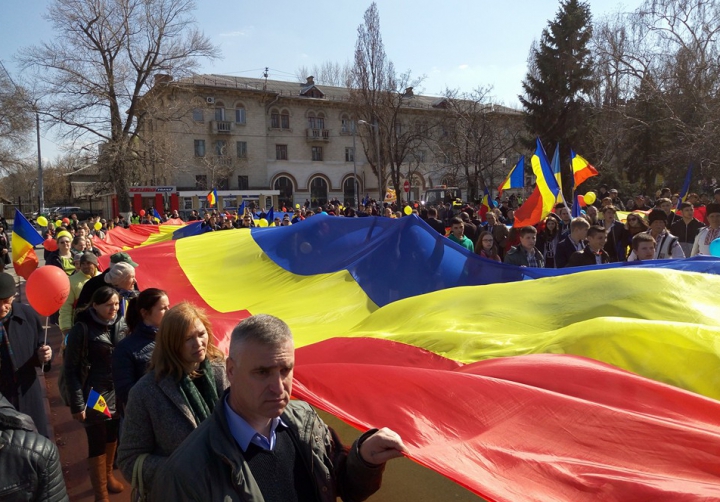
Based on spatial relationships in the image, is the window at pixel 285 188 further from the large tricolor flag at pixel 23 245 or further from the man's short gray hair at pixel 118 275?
the man's short gray hair at pixel 118 275

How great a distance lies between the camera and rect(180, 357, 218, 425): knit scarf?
2.77m

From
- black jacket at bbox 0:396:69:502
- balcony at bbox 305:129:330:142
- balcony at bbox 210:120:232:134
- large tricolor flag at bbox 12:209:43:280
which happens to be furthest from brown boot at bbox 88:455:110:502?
balcony at bbox 305:129:330:142

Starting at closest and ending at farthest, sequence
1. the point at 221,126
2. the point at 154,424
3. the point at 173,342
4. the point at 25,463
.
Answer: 1. the point at 25,463
2. the point at 154,424
3. the point at 173,342
4. the point at 221,126

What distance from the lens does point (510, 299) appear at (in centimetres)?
459

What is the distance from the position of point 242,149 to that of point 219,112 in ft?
12.7

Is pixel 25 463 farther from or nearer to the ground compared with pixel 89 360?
farther from the ground

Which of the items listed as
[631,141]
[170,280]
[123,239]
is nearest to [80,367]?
[170,280]

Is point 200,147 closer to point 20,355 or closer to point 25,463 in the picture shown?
point 20,355

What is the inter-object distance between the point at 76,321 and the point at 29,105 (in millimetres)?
34735

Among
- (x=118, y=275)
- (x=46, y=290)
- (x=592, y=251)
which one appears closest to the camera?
(x=46, y=290)

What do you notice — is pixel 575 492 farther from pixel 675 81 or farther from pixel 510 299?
pixel 675 81

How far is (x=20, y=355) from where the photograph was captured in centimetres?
419

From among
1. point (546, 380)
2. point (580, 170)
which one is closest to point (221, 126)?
point (580, 170)

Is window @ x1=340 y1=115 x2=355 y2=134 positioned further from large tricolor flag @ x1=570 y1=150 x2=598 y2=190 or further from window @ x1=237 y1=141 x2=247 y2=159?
large tricolor flag @ x1=570 y1=150 x2=598 y2=190
